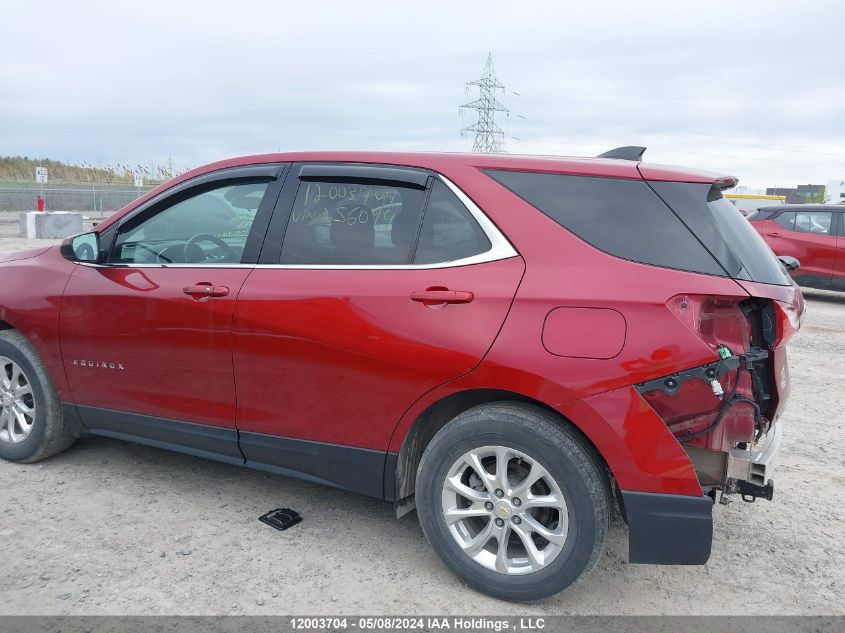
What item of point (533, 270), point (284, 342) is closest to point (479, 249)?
point (533, 270)

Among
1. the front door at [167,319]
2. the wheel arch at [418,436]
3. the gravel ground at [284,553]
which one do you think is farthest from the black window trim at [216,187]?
the gravel ground at [284,553]

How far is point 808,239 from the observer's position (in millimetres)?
11859

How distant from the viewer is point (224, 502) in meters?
3.73

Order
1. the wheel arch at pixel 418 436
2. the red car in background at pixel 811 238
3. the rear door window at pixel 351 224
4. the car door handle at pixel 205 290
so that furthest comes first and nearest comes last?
1. the red car in background at pixel 811 238
2. the car door handle at pixel 205 290
3. the rear door window at pixel 351 224
4. the wheel arch at pixel 418 436

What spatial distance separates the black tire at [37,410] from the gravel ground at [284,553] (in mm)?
109

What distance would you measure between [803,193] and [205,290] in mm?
70987

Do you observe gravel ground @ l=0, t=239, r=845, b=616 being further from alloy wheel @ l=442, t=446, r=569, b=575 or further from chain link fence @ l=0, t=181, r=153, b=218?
chain link fence @ l=0, t=181, r=153, b=218

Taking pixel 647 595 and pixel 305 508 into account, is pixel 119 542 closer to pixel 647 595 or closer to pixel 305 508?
pixel 305 508

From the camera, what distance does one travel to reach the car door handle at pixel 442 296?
111 inches

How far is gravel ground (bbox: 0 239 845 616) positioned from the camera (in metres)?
2.86

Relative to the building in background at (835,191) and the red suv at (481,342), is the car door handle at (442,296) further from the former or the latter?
the building in background at (835,191)

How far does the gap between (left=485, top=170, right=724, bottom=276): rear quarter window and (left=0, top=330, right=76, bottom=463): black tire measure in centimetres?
282

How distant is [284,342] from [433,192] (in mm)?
926

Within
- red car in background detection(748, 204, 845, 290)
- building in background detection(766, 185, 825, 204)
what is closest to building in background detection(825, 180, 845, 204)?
building in background detection(766, 185, 825, 204)
